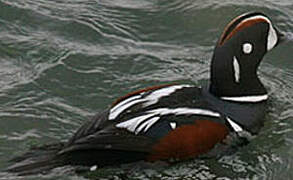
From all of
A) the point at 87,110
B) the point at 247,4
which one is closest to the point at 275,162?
the point at 87,110

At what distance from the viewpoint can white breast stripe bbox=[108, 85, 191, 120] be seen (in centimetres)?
704

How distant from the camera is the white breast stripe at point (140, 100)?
7.04 metres

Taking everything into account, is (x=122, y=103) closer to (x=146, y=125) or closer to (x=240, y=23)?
(x=146, y=125)

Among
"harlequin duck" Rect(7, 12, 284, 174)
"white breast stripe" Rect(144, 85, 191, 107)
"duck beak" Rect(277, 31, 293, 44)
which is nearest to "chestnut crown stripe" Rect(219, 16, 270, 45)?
"harlequin duck" Rect(7, 12, 284, 174)

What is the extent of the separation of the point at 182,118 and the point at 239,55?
0.92 meters

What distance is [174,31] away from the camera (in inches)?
384

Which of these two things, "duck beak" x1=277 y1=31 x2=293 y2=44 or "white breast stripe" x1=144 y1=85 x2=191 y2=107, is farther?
"duck beak" x1=277 y1=31 x2=293 y2=44

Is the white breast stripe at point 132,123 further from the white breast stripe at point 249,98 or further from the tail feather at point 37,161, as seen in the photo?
the white breast stripe at point 249,98

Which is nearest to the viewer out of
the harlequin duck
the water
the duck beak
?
the harlequin duck

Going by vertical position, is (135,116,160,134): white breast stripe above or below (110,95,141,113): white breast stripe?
below

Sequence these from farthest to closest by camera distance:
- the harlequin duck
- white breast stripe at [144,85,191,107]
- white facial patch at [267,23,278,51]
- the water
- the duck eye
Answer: white facial patch at [267,23,278,51] < the duck eye < the water < white breast stripe at [144,85,191,107] < the harlequin duck

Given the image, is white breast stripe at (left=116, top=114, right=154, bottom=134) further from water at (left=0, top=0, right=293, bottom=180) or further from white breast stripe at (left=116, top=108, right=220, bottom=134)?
water at (left=0, top=0, right=293, bottom=180)

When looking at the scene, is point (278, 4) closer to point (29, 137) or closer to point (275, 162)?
point (275, 162)

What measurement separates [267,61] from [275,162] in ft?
6.74
